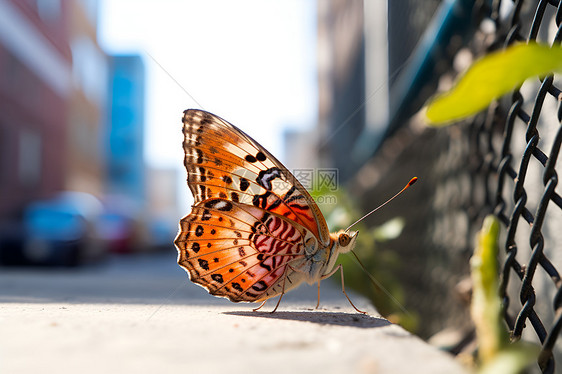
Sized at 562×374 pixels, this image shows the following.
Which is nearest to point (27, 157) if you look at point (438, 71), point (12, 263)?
point (12, 263)

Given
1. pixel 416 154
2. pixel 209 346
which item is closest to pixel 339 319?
pixel 209 346

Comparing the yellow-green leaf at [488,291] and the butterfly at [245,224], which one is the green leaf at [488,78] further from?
the butterfly at [245,224]

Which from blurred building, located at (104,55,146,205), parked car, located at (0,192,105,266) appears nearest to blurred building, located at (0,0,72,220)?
Result: parked car, located at (0,192,105,266)

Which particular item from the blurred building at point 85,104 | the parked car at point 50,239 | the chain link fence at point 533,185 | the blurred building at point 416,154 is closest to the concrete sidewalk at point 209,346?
the chain link fence at point 533,185

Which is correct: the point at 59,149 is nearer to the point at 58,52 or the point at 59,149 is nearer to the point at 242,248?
the point at 58,52

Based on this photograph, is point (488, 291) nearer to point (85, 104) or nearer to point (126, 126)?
point (85, 104)

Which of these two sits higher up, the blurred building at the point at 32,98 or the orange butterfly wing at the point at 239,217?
the blurred building at the point at 32,98
